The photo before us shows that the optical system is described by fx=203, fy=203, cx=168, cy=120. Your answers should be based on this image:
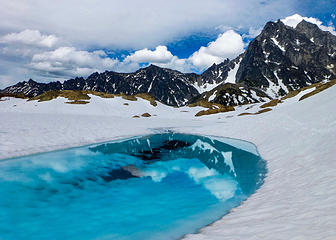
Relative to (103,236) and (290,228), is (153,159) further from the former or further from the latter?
(290,228)

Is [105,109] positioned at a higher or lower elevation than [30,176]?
higher

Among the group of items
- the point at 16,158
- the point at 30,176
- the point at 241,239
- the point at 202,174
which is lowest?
the point at 202,174

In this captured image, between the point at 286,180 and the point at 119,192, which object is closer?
the point at 286,180

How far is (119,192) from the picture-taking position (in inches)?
421

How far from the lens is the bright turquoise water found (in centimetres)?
722

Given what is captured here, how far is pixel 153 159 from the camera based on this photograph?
18.1 metres

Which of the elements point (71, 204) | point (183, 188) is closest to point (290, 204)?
point (183, 188)

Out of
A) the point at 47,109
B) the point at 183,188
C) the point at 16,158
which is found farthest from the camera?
the point at 47,109

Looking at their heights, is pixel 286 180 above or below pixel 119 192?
below

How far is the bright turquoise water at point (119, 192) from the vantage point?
7.22 meters

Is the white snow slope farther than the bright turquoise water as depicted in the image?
No

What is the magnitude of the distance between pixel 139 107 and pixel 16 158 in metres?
68.9

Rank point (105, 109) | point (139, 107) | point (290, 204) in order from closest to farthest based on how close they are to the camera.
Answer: point (290, 204)
point (105, 109)
point (139, 107)

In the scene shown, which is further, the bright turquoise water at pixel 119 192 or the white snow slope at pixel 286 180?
the bright turquoise water at pixel 119 192
